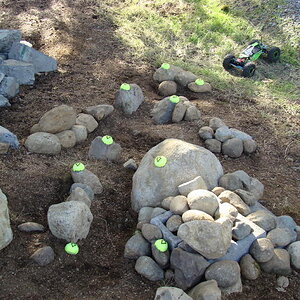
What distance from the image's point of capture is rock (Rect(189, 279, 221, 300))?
3.47m

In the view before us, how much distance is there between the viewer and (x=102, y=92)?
6.41 metres

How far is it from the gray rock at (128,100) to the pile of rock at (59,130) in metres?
0.57

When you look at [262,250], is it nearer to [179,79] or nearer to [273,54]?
[179,79]

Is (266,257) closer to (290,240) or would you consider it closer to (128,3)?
(290,240)

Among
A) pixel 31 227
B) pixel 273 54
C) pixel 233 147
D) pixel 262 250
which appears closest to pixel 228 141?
pixel 233 147

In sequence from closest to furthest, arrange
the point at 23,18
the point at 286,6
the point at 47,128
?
the point at 47,128 → the point at 23,18 → the point at 286,6

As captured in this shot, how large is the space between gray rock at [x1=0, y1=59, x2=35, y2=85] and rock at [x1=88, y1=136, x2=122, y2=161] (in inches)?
77.0

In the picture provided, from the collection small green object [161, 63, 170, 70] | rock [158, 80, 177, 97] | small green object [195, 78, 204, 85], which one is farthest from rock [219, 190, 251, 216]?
small green object [161, 63, 170, 70]

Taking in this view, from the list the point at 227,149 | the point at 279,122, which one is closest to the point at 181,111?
the point at 227,149

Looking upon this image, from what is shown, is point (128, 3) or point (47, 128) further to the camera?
point (128, 3)

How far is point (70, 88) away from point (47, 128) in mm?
1411

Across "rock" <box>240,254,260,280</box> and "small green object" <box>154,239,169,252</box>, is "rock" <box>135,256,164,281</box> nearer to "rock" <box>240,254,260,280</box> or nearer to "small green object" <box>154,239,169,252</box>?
"small green object" <box>154,239,169,252</box>

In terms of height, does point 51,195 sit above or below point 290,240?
below

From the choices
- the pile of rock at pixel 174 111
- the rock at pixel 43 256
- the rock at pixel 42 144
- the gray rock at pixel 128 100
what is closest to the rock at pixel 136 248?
the rock at pixel 43 256
